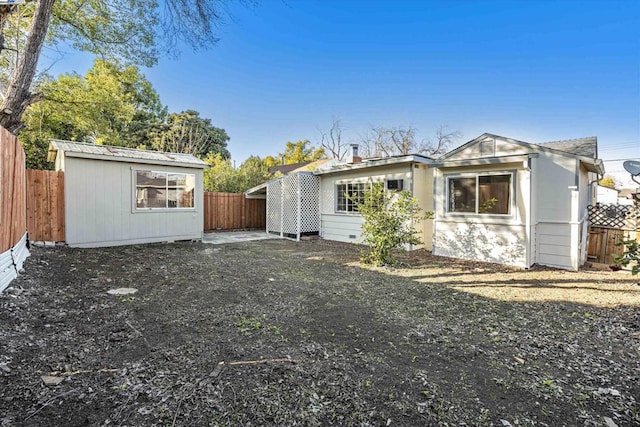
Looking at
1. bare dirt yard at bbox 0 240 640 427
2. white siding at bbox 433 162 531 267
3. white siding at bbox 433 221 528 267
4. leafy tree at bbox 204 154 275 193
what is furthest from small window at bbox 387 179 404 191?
leafy tree at bbox 204 154 275 193

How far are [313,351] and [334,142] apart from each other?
27338mm

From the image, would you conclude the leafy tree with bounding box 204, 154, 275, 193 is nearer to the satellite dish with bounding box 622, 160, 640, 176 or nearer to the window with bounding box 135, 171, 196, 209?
the window with bounding box 135, 171, 196, 209

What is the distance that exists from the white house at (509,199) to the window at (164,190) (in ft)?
21.9

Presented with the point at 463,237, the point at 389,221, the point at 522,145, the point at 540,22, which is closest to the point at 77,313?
the point at 389,221

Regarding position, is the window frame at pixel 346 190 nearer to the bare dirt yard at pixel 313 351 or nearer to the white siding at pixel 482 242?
the white siding at pixel 482 242

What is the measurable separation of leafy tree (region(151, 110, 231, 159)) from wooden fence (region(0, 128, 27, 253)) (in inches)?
630

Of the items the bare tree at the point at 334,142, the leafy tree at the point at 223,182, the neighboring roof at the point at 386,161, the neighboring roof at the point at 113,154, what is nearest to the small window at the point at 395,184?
the neighboring roof at the point at 386,161

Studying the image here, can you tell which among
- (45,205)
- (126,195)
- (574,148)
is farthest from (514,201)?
(45,205)

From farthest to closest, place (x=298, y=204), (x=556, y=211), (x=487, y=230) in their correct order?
(x=298, y=204) < (x=487, y=230) < (x=556, y=211)

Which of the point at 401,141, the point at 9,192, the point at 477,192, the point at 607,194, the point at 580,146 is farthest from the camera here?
the point at 401,141

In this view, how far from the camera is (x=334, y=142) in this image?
95.1 ft

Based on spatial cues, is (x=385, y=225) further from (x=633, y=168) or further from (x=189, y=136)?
(x=189, y=136)

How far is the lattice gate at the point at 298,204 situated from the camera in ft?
37.7

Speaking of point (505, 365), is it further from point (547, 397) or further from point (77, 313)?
point (77, 313)
